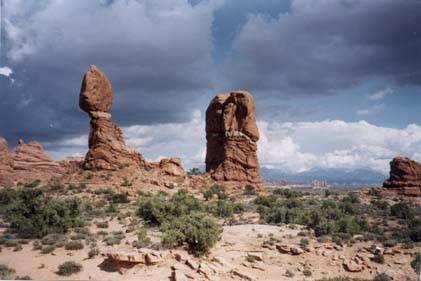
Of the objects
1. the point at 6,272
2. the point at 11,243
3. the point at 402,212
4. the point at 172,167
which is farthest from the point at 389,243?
the point at 172,167

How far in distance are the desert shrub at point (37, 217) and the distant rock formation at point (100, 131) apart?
13.8m

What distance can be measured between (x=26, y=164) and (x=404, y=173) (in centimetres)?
4734

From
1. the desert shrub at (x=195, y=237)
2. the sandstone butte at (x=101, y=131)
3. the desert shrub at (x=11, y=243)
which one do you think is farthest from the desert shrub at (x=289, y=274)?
the sandstone butte at (x=101, y=131)

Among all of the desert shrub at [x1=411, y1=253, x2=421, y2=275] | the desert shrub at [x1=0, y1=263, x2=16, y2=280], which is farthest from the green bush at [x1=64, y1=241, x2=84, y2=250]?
the desert shrub at [x1=411, y1=253, x2=421, y2=275]

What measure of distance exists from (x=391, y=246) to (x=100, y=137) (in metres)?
27.6

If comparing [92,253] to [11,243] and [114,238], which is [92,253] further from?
[11,243]

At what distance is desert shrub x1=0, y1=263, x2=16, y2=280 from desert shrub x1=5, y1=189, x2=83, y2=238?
4597 millimetres

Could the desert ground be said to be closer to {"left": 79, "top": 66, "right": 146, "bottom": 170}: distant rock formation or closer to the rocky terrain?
the rocky terrain

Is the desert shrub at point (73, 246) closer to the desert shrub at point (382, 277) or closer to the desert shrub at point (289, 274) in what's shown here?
the desert shrub at point (289, 274)

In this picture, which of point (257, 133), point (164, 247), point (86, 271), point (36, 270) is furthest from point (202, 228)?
point (257, 133)

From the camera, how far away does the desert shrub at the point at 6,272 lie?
10.4 m

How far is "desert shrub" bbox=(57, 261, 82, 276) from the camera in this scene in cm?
1133

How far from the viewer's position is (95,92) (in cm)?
3441

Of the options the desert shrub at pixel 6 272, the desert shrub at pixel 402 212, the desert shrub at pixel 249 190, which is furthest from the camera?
the desert shrub at pixel 249 190
